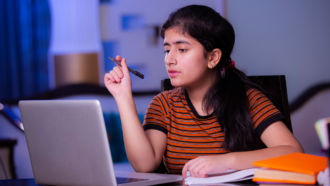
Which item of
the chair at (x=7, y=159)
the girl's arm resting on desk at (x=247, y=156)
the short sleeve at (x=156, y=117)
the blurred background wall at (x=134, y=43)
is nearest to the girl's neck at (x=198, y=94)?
the short sleeve at (x=156, y=117)

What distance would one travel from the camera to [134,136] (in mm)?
997

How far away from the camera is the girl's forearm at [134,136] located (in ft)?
3.25

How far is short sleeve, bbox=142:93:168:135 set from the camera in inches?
45.2

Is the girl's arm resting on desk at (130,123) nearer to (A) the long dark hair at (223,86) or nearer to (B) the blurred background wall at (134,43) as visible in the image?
(A) the long dark hair at (223,86)

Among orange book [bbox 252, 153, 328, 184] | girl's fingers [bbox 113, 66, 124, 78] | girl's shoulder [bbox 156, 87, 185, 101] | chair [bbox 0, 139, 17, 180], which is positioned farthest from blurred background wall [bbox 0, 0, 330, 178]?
orange book [bbox 252, 153, 328, 184]

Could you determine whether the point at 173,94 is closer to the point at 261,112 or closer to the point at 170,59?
the point at 170,59

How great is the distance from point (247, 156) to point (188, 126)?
34 cm

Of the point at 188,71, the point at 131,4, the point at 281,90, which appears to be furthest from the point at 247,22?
the point at 188,71

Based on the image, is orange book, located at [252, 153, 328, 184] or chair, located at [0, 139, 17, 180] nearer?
orange book, located at [252, 153, 328, 184]

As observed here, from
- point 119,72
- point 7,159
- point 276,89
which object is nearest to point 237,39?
point 276,89

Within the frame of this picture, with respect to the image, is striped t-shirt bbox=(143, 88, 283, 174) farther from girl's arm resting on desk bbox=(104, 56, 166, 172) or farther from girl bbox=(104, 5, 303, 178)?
girl's arm resting on desk bbox=(104, 56, 166, 172)

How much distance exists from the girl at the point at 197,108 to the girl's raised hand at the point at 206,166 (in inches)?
9.9

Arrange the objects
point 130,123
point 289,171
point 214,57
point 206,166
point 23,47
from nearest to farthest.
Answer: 1. point 289,171
2. point 206,166
3. point 130,123
4. point 214,57
5. point 23,47

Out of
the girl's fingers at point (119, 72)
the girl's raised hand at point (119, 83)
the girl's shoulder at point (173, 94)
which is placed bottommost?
the girl's shoulder at point (173, 94)
